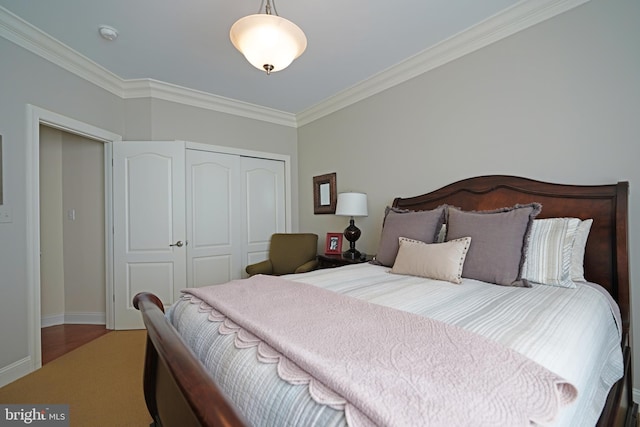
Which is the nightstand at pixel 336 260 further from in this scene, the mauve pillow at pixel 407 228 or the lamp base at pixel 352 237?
the mauve pillow at pixel 407 228

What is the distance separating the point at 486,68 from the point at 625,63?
2.61ft

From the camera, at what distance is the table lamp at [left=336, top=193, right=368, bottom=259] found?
3.01 metres

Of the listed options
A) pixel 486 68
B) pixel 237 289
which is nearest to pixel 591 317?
pixel 237 289

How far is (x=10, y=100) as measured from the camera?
2156 mm

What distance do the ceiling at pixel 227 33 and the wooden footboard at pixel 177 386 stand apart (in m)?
2.04

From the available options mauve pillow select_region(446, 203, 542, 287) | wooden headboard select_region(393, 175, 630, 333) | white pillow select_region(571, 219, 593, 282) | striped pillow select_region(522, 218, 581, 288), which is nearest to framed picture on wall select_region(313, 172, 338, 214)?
wooden headboard select_region(393, 175, 630, 333)

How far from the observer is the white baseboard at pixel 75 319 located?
10.6ft

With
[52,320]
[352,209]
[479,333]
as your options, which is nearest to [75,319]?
[52,320]

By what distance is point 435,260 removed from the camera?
1.75 metres

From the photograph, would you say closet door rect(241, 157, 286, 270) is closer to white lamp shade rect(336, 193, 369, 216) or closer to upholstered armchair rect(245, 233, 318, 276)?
upholstered armchair rect(245, 233, 318, 276)

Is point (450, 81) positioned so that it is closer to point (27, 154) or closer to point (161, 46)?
point (161, 46)

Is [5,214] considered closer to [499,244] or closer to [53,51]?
[53,51]
